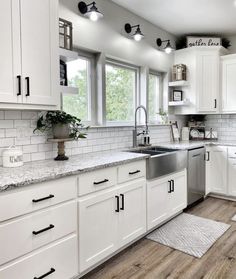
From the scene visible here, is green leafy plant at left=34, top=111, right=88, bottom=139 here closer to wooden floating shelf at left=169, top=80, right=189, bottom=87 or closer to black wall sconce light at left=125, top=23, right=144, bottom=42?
black wall sconce light at left=125, top=23, right=144, bottom=42

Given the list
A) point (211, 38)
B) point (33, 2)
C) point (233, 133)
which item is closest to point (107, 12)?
point (33, 2)

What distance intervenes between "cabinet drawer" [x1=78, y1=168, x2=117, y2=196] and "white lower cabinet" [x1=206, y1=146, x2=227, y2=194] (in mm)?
2302

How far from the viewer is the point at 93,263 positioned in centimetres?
209

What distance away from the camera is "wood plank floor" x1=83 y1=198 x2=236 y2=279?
7.00ft

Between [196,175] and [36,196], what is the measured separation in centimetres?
261

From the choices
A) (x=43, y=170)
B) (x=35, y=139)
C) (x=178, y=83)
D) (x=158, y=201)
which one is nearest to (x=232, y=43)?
(x=178, y=83)

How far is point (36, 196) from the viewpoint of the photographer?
1644 millimetres

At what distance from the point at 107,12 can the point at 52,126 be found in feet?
5.42

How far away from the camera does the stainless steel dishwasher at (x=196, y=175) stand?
11.6ft

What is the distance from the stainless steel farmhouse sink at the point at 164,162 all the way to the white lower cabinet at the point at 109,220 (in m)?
0.18

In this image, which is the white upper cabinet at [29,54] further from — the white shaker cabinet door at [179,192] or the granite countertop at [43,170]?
the white shaker cabinet door at [179,192]

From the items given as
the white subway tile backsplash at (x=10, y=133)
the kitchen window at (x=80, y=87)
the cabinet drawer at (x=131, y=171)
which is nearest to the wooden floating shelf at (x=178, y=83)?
the kitchen window at (x=80, y=87)

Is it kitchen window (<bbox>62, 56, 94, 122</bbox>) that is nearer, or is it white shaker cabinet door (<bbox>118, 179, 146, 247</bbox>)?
white shaker cabinet door (<bbox>118, 179, 146, 247</bbox>)

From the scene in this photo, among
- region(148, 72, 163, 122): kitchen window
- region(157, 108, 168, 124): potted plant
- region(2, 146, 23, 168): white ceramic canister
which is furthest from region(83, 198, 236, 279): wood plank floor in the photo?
region(148, 72, 163, 122): kitchen window
